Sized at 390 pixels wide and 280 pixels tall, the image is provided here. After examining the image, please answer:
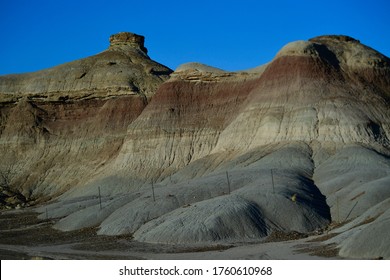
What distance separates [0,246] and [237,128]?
35618 millimetres

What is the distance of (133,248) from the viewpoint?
128 ft

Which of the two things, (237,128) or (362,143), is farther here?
(237,128)

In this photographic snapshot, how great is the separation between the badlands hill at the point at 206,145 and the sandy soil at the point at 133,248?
4.43 ft

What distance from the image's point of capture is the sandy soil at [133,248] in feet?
109

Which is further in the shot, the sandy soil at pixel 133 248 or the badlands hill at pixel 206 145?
the badlands hill at pixel 206 145

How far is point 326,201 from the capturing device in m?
47.1

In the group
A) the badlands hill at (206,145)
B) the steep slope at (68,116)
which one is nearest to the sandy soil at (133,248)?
the badlands hill at (206,145)

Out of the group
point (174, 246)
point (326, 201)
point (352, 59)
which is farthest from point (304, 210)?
point (352, 59)

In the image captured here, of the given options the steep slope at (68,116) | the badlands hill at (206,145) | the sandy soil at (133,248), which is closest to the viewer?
the sandy soil at (133,248)

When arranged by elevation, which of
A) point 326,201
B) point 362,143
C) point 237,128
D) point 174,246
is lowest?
point 174,246

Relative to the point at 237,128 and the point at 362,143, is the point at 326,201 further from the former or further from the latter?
the point at 237,128

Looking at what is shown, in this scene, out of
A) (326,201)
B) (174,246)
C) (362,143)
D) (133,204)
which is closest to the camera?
(174,246)

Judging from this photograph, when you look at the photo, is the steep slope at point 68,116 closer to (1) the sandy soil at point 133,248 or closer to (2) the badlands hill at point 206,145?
(2) the badlands hill at point 206,145

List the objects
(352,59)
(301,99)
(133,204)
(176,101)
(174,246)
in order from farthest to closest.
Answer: (176,101) < (352,59) < (301,99) < (133,204) < (174,246)
